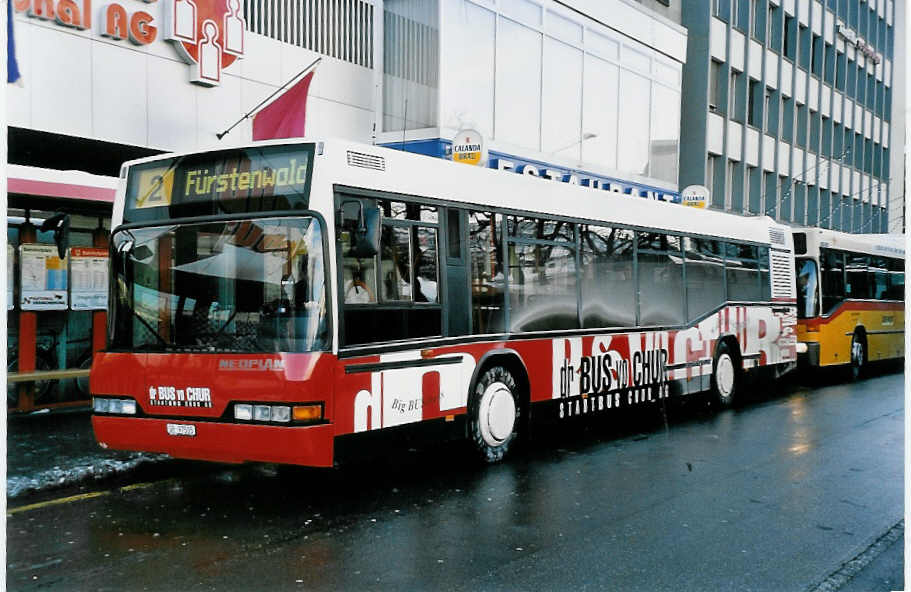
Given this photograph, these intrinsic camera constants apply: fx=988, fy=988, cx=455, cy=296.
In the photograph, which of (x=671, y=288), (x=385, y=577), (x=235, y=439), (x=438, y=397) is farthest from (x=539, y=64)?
(x=385, y=577)

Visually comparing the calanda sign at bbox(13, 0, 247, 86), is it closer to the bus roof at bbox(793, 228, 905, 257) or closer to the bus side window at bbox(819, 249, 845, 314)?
the bus roof at bbox(793, 228, 905, 257)

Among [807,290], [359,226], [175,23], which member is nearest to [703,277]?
[807,290]

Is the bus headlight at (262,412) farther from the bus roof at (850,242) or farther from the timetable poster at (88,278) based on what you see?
the bus roof at (850,242)

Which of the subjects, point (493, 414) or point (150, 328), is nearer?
point (150, 328)

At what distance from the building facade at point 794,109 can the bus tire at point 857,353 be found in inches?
404

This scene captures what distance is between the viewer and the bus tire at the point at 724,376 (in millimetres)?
14047

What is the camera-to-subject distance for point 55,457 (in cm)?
926

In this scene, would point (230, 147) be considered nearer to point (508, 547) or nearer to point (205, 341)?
point (205, 341)

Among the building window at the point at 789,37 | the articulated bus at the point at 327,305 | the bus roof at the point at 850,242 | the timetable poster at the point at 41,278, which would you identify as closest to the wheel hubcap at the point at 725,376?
the articulated bus at the point at 327,305

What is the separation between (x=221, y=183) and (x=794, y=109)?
3634cm

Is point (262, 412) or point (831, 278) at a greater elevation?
point (831, 278)

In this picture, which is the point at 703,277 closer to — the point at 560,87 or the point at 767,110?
the point at 560,87

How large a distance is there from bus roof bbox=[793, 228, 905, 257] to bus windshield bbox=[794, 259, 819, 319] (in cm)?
34

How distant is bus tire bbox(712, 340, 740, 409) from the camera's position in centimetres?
1405
